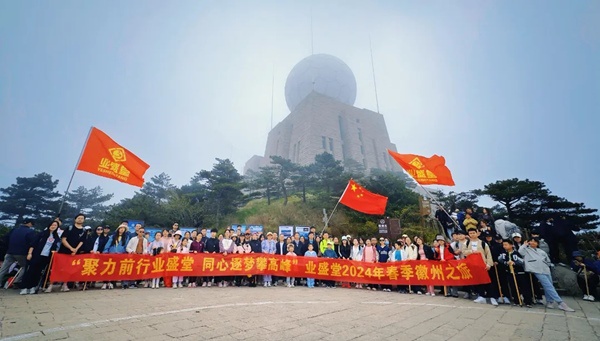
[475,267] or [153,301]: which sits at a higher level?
[475,267]

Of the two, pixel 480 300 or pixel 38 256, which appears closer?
pixel 38 256

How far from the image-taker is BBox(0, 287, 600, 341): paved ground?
3672mm

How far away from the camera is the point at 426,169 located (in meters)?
11.3

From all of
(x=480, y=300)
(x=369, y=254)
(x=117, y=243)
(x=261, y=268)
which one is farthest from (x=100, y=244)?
(x=480, y=300)

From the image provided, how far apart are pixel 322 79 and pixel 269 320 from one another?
4929cm

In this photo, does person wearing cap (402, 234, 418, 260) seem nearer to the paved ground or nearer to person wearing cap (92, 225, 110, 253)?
the paved ground

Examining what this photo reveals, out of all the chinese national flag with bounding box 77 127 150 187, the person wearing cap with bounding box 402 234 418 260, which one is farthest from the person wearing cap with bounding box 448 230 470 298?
the chinese national flag with bounding box 77 127 150 187

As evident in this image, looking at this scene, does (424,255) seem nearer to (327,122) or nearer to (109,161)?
(109,161)

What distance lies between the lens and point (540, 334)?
4094 mm

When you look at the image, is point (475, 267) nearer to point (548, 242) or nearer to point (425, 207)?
point (548, 242)

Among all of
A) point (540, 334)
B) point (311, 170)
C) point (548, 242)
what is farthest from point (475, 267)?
point (311, 170)

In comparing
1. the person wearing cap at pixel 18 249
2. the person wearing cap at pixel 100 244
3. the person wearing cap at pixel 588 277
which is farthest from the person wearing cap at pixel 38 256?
the person wearing cap at pixel 588 277

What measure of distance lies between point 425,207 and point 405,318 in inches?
736

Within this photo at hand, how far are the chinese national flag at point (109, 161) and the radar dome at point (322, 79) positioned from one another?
143ft
